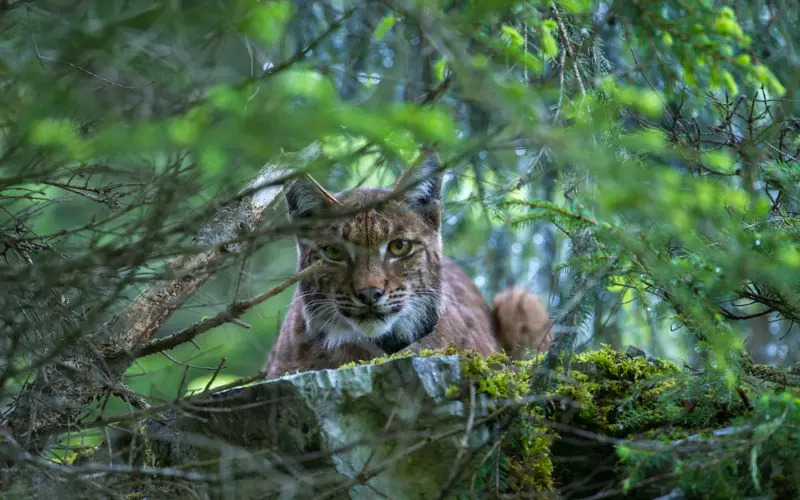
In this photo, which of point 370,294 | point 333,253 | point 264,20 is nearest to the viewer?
point 264,20

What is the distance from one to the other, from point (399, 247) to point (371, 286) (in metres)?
0.51

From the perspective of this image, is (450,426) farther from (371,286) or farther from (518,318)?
(518,318)

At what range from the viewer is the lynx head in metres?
4.86

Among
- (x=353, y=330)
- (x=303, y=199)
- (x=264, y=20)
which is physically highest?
(x=264, y=20)

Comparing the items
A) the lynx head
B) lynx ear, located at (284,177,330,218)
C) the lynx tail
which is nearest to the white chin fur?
the lynx head

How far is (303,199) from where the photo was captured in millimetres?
5059

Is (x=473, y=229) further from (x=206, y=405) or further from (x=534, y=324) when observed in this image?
(x=206, y=405)

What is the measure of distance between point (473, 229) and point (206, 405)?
4255mm

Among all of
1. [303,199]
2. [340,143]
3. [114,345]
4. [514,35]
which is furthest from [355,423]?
[303,199]

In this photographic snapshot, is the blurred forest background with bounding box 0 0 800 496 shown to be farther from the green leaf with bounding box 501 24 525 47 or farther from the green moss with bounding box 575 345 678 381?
the green moss with bounding box 575 345 678 381

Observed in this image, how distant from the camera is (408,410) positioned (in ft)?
10.7

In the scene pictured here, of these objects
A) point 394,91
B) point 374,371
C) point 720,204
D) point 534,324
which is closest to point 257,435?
point 374,371

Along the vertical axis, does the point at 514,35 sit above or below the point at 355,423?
above

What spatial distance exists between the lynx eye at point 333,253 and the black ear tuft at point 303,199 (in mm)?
253
